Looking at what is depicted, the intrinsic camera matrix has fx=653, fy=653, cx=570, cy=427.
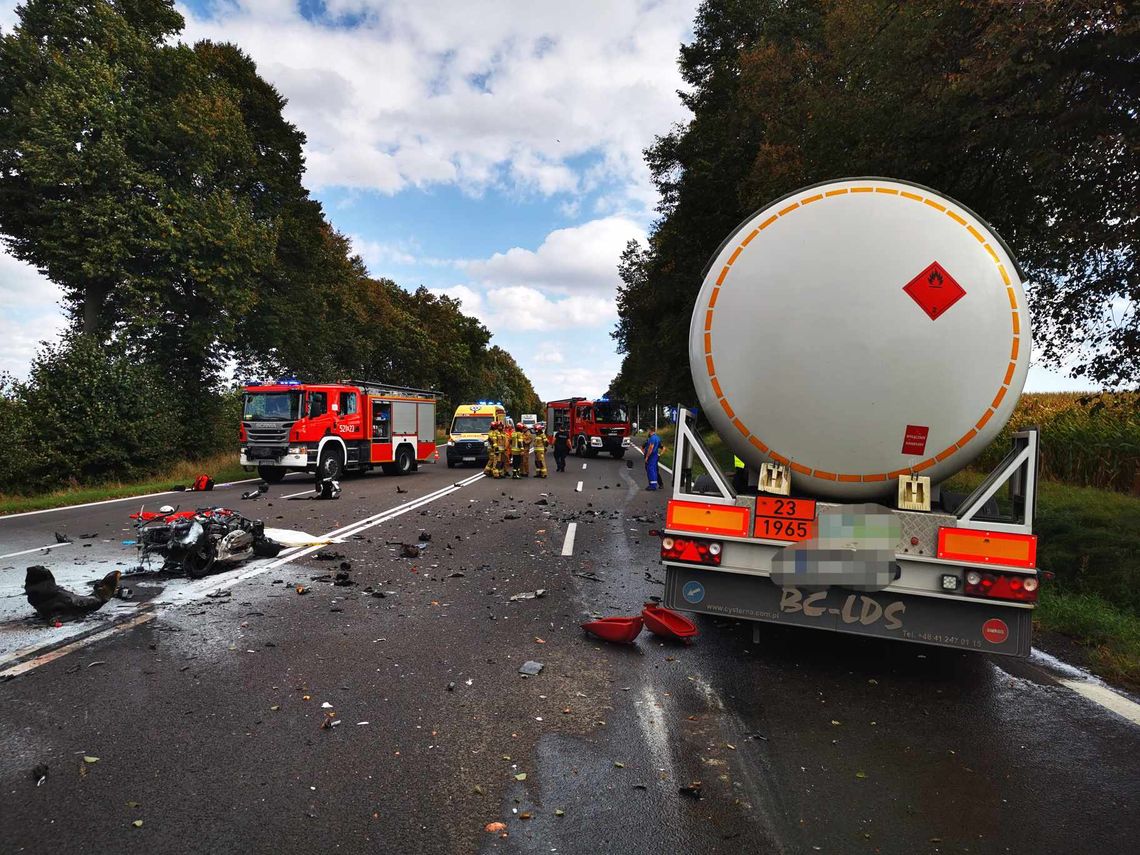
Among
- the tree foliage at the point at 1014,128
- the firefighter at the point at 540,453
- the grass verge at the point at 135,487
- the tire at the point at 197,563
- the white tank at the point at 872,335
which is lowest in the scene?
the grass verge at the point at 135,487

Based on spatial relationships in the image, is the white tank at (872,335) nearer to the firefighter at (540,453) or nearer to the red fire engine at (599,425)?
the firefighter at (540,453)

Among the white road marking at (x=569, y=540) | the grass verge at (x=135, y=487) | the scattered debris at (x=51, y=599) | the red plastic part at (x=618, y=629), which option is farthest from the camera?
the grass verge at (x=135, y=487)

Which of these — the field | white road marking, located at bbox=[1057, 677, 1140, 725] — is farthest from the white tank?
white road marking, located at bbox=[1057, 677, 1140, 725]

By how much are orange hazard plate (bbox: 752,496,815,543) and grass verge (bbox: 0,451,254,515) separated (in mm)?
14256

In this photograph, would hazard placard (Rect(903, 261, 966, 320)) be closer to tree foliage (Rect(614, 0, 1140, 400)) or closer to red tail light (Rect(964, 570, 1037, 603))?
red tail light (Rect(964, 570, 1037, 603))

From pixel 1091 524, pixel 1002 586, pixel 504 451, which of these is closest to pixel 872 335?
pixel 1002 586

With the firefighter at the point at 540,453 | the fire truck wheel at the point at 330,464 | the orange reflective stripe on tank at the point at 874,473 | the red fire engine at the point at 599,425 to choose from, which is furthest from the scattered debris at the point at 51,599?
the red fire engine at the point at 599,425

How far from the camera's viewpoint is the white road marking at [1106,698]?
13.0ft

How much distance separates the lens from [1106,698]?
4215 millimetres

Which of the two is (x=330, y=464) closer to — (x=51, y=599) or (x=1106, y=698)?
(x=51, y=599)

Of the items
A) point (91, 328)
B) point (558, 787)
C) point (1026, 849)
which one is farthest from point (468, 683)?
point (91, 328)

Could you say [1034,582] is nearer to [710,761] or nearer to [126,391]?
[710,761]

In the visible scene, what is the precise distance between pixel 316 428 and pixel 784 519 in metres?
15.7

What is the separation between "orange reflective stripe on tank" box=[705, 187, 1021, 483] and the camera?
407 cm
